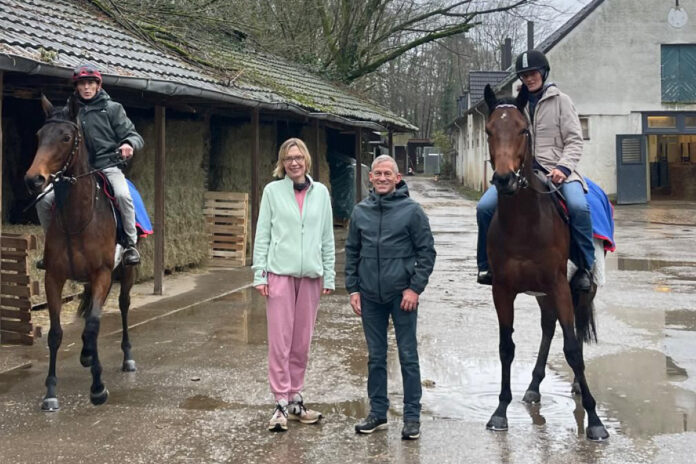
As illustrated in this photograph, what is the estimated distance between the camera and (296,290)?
5.70 m

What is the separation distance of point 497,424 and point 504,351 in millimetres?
584

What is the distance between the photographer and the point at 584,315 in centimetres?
634

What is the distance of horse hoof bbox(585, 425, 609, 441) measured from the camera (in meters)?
5.18

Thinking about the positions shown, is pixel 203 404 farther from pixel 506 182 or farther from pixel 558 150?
pixel 558 150

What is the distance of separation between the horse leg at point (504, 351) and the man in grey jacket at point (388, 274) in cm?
55

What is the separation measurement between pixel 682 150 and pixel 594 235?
3376 centimetres

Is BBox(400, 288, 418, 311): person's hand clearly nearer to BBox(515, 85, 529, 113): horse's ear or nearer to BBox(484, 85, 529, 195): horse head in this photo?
BBox(484, 85, 529, 195): horse head

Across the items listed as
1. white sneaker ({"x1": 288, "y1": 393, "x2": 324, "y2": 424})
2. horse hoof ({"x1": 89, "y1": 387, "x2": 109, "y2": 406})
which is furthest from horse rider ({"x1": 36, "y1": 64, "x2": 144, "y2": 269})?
white sneaker ({"x1": 288, "y1": 393, "x2": 324, "y2": 424})

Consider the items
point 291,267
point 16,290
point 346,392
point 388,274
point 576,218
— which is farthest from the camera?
point 16,290

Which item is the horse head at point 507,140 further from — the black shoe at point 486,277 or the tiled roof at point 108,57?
the tiled roof at point 108,57

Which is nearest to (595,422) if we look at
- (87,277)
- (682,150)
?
(87,277)

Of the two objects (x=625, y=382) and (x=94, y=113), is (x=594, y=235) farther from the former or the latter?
(x=94, y=113)

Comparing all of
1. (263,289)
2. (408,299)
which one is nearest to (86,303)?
(263,289)

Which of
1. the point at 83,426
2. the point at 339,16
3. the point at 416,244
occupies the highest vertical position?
the point at 339,16
